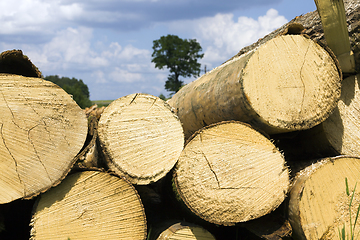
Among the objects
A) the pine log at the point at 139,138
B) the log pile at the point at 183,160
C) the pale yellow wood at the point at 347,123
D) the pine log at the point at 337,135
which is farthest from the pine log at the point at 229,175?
the pale yellow wood at the point at 347,123

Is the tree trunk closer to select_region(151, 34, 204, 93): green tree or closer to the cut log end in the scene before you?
the cut log end

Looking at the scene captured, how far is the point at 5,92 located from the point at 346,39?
8.93 feet

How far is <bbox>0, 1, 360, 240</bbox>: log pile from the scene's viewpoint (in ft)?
5.54

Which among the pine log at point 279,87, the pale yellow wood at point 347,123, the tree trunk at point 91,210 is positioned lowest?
the tree trunk at point 91,210

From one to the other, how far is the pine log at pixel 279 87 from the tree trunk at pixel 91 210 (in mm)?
991

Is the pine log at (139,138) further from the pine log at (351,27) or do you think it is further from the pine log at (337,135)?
the pine log at (351,27)

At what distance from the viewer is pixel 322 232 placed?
1.98 m

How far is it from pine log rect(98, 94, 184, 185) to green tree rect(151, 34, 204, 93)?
41785 mm

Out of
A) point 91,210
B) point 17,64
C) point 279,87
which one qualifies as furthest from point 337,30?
point 17,64

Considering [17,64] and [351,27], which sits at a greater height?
[351,27]

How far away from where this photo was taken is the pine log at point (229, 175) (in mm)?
1872

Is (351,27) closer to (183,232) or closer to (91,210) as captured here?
(183,232)

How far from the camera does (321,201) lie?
200 cm

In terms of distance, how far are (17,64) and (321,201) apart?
237 cm
